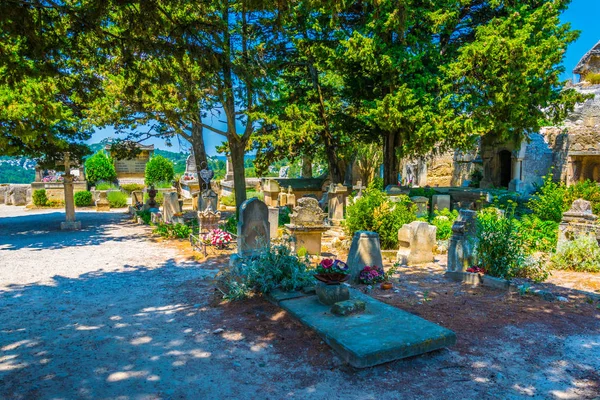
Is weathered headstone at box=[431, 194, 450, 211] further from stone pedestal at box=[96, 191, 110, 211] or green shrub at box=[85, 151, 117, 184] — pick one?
green shrub at box=[85, 151, 117, 184]

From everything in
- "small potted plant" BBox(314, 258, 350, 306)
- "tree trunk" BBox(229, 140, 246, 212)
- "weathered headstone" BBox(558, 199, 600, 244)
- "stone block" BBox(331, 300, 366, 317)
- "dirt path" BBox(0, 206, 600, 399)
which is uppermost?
"tree trunk" BBox(229, 140, 246, 212)

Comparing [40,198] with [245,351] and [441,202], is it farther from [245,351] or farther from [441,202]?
[245,351]

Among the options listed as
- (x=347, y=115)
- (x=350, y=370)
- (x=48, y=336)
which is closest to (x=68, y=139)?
(x=347, y=115)

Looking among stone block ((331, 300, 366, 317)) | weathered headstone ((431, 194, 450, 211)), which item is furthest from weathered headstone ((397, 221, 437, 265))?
weathered headstone ((431, 194, 450, 211))

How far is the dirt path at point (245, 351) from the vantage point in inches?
143

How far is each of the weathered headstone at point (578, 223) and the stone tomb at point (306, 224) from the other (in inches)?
211

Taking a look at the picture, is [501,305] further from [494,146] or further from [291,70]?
[494,146]

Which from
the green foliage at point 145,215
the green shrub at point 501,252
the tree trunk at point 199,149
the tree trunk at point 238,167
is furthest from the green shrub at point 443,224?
the green foliage at point 145,215

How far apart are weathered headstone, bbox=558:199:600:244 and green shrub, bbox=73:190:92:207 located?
2343cm

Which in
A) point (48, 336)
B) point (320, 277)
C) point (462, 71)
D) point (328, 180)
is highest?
point (462, 71)

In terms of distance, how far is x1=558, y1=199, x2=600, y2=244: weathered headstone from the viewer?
352 inches

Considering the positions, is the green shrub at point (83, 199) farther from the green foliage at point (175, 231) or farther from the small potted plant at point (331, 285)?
the small potted plant at point (331, 285)

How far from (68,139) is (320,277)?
14.2 m

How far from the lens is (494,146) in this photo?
22.4 m
